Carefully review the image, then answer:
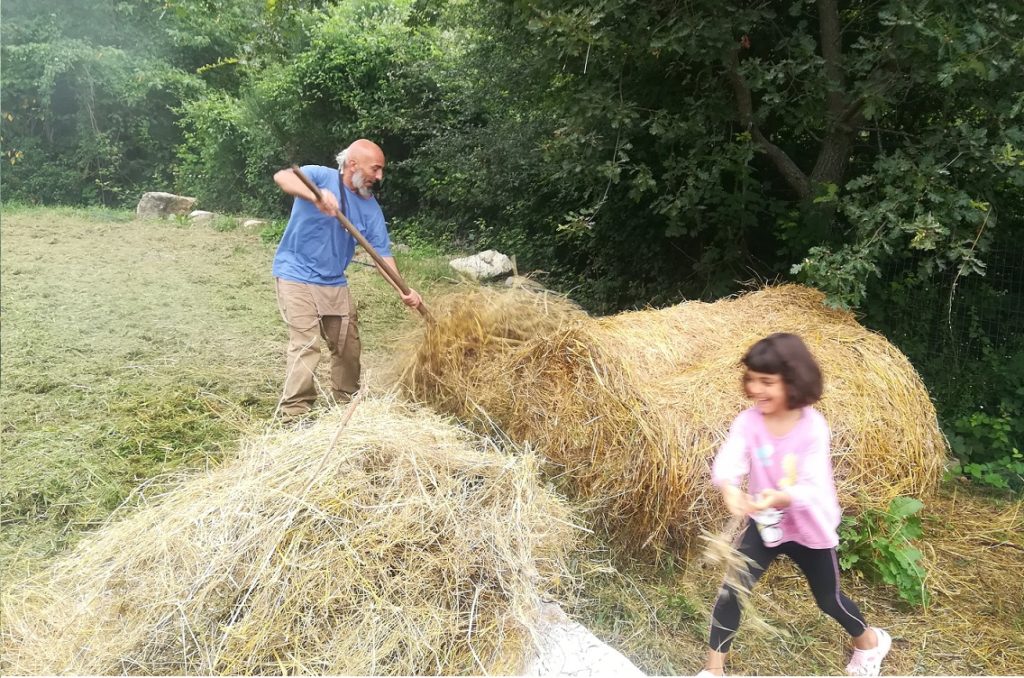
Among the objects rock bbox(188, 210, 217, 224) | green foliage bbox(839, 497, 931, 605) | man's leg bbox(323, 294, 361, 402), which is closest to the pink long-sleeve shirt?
green foliage bbox(839, 497, 931, 605)

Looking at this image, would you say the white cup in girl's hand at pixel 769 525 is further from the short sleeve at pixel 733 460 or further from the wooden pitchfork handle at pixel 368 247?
the wooden pitchfork handle at pixel 368 247

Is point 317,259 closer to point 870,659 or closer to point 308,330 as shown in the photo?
point 308,330

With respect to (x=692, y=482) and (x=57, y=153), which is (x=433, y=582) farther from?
(x=57, y=153)

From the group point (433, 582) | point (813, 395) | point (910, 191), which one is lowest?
point (433, 582)

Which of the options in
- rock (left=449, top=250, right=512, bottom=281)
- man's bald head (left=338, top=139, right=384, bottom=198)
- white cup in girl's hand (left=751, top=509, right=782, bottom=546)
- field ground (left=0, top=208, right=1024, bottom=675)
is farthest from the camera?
rock (left=449, top=250, right=512, bottom=281)

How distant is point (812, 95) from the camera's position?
4.69 m

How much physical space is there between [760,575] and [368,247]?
2.59 metres

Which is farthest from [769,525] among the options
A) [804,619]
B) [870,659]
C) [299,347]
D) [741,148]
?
[741,148]

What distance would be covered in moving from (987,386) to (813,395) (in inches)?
134

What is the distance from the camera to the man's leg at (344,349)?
4.43 m

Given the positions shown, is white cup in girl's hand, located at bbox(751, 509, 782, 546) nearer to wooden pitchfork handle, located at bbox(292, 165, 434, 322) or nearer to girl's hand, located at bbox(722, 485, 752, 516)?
girl's hand, located at bbox(722, 485, 752, 516)

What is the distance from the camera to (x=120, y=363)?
546cm

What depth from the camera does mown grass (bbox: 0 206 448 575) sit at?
12.3 ft

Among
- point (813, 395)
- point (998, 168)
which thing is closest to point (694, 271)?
point (998, 168)
